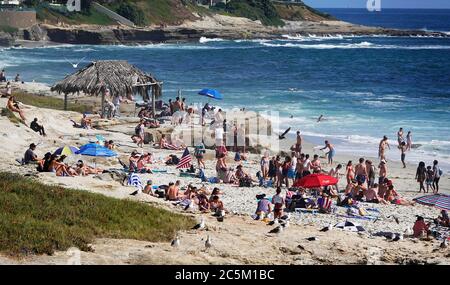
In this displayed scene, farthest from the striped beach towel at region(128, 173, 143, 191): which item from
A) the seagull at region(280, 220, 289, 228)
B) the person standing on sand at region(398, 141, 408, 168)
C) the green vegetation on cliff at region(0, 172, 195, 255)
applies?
the person standing on sand at region(398, 141, 408, 168)

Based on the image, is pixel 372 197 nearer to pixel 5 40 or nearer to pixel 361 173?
pixel 361 173

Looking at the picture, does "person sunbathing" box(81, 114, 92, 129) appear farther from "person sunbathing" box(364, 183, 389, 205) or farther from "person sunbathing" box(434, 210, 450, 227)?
"person sunbathing" box(434, 210, 450, 227)

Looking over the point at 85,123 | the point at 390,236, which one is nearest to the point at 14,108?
the point at 85,123

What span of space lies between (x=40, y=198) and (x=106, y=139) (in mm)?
8972

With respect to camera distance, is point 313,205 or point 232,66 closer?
point 313,205

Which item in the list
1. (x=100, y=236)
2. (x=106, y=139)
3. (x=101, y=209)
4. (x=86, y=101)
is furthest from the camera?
(x=86, y=101)

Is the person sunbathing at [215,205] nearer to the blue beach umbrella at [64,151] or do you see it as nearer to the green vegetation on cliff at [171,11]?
the blue beach umbrella at [64,151]

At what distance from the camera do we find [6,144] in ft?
59.1

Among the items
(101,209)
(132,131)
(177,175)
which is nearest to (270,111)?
(132,131)

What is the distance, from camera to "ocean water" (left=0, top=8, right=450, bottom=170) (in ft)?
89.8

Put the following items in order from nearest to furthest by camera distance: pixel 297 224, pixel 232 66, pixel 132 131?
pixel 297 224, pixel 132 131, pixel 232 66

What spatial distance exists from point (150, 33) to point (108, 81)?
60.5 metres

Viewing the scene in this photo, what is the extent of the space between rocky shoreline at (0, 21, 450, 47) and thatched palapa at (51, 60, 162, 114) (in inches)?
1811

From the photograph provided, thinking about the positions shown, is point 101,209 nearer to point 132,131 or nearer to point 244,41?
point 132,131
